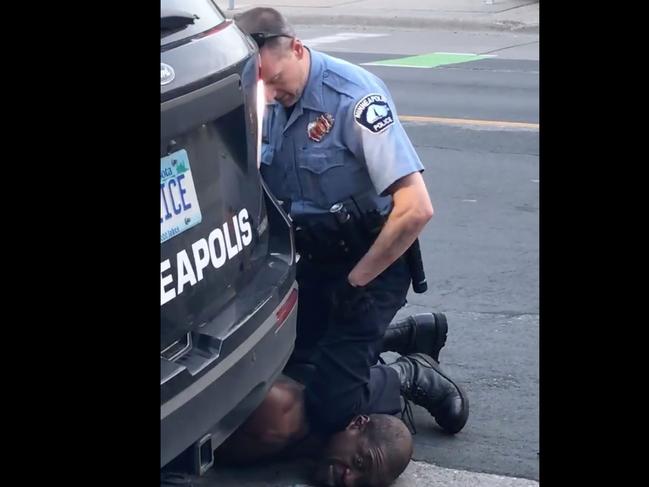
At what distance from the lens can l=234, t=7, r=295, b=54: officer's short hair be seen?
3596 millimetres

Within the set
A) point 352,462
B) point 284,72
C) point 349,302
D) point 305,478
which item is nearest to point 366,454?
point 352,462

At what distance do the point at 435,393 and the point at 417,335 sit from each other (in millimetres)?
389

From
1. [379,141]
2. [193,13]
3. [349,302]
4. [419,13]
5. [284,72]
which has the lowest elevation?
[419,13]

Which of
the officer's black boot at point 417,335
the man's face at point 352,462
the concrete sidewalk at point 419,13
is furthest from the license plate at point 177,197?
the concrete sidewalk at point 419,13

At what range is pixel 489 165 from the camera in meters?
8.48

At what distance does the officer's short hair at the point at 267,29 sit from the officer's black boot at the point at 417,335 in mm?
1223

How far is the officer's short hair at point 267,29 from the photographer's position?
3596mm

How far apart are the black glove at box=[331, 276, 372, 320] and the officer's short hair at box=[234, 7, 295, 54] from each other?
76cm

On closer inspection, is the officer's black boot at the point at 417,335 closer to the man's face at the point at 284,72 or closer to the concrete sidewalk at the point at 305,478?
the concrete sidewalk at the point at 305,478

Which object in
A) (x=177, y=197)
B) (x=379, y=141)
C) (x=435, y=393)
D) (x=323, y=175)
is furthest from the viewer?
(x=435, y=393)

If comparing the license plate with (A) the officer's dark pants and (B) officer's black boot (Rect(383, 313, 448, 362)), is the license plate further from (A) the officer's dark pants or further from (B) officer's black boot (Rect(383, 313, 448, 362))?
(B) officer's black boot (Rect(383, 313, 448, 362))

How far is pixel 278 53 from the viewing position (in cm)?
363

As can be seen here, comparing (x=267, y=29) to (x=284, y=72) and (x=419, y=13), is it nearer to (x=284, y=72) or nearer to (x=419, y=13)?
(x=284, y=72)
